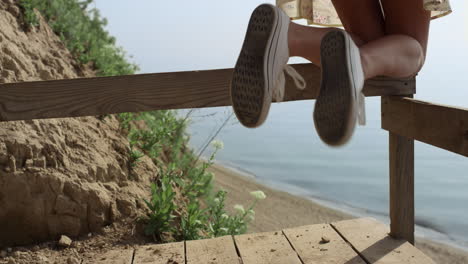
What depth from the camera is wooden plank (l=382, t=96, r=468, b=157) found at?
1604 millimetres

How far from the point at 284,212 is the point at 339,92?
5.43 m

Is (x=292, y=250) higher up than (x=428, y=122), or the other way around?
(x=428, y=122)

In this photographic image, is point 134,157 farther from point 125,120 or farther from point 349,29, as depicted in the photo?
point 349,29

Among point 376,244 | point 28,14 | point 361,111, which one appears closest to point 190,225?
point 376,244

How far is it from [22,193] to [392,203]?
71.9 inches

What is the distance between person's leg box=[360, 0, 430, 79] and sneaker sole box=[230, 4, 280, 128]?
289 mm

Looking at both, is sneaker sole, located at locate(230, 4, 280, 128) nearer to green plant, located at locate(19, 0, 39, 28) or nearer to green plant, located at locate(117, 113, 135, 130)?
green plant, located at locate(117, 113, 135, 130)

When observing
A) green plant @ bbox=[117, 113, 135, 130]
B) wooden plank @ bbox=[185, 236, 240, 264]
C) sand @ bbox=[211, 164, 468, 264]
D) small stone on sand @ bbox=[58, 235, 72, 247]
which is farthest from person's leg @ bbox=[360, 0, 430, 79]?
sand @ bbox=[211, 164, 468, 264]

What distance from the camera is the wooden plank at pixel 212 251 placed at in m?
2.10

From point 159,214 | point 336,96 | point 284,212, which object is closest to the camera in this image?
point 336,96

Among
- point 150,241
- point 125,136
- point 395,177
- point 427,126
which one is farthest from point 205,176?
point 427,126

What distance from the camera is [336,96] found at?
1.33 m

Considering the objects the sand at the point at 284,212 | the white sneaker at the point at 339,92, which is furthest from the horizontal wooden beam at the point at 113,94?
the sand at the point at 284,212

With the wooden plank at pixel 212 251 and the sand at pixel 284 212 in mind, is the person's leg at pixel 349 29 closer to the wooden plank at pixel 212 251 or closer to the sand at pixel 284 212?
the wooden plank at pixel 212 251
